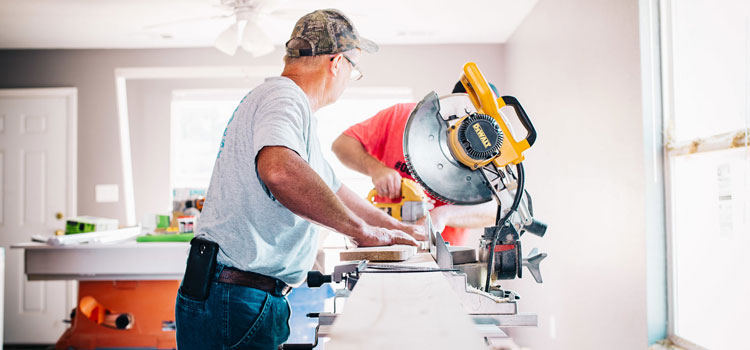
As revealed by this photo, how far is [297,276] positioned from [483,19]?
127 inches

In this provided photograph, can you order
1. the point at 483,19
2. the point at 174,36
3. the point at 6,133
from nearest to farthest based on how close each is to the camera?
the point at 483,19, the point at 174,36, the point at 6,133

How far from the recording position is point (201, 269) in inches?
45.9

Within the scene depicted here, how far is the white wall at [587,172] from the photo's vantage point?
7.31ft

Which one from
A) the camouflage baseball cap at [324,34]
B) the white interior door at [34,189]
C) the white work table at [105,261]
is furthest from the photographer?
the white interior door at [34,189]

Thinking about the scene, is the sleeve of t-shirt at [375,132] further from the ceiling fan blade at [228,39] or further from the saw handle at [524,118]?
the ceiling fan blade at [228,39]

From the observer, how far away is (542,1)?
355 centimetres

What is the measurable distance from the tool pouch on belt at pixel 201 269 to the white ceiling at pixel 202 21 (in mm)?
2249

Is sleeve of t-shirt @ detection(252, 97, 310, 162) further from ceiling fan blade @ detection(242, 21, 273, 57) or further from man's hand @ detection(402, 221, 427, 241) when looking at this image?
ceiling fan blade @ detection(242, 21, 273, 57)

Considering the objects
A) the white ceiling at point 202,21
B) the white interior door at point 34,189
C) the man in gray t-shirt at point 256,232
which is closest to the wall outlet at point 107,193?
the white interior door at point 34,189

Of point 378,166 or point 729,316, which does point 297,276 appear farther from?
point 729,316

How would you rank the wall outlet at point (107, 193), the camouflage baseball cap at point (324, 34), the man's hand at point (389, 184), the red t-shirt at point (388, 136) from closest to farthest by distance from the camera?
the camouflage baseball cap at point (324, 34) < the man's hand at point (389, 184) < the red t-shirt at point (388, 136) < the wall outlet at point (107, 193)

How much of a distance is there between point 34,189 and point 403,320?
504 cm

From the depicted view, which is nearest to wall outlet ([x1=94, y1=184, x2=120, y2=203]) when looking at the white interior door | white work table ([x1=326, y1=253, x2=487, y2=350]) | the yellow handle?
the white interior door

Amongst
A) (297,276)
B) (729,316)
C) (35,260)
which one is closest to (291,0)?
(35,260)
